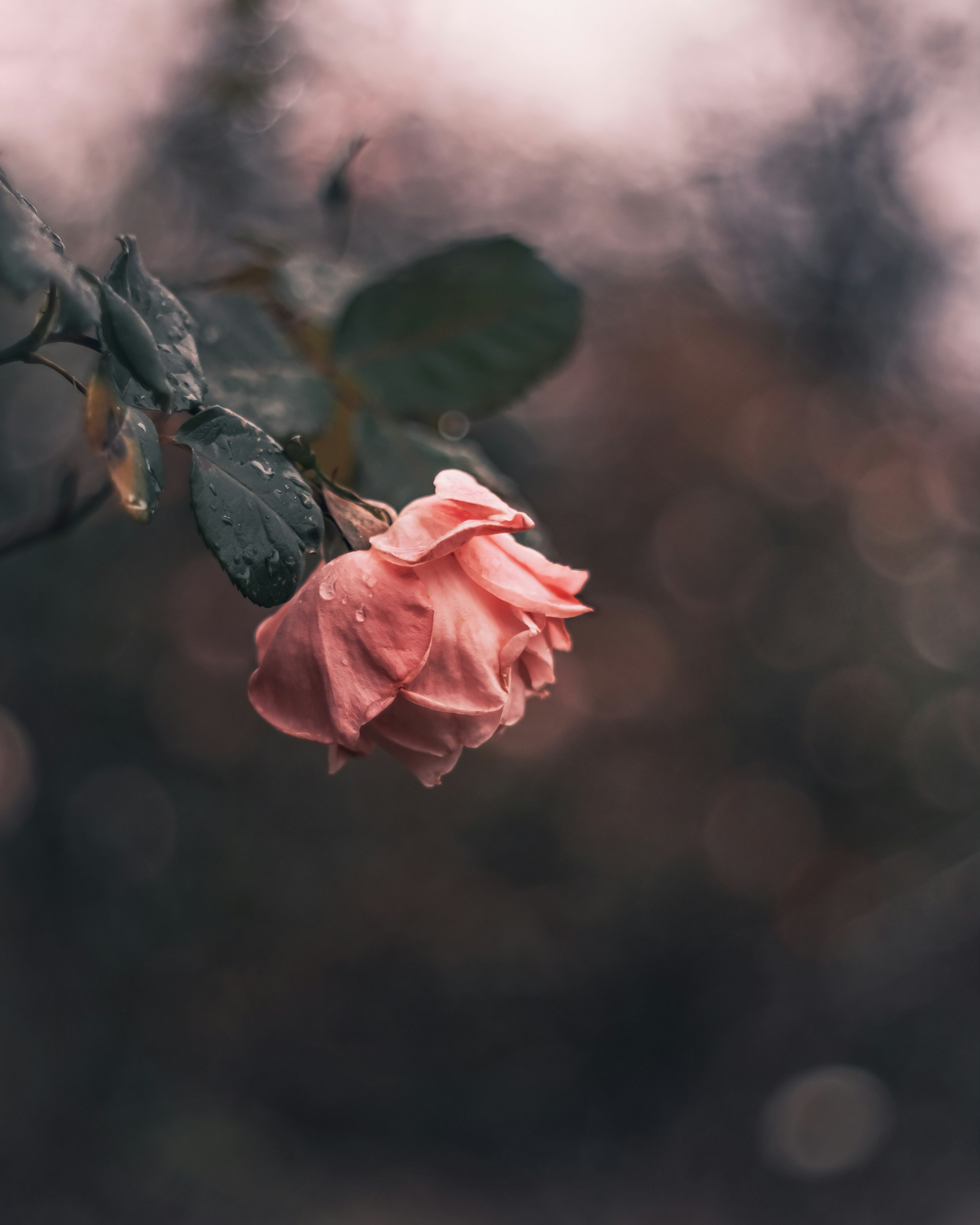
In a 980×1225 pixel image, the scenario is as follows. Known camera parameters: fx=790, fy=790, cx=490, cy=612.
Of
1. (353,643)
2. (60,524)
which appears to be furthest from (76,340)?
(60,524)

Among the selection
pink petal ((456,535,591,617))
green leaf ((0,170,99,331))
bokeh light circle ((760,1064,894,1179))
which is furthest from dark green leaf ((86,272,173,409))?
bokeh light circle ((760,1064,894,1179))

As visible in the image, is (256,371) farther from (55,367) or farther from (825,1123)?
(825,1123)

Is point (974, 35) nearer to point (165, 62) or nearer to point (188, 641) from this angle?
point (165, 62)

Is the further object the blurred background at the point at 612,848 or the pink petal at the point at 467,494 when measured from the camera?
the blurred background at the point at 612,848

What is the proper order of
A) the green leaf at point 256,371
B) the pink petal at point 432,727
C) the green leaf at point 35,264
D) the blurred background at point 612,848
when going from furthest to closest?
the blurred background at point 612,848
the green leaf at point 256,371
the pink petal at point 432,727
the green leaf at point 35,264

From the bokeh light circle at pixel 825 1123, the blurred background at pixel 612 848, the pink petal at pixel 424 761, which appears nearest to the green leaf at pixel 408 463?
the pink petal at pixel 424 761

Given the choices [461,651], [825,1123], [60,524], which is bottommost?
[825,1123]

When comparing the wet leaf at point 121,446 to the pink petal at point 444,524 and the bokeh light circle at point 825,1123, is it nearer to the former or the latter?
the pink petal at point 444,524
